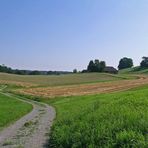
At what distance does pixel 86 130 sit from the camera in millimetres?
18000

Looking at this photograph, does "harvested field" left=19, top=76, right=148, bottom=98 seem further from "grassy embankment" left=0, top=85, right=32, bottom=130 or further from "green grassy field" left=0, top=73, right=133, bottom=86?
"green grassy field" left=0, top=73, right=133, bottom=86

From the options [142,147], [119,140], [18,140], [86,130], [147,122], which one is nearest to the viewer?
[142,147]

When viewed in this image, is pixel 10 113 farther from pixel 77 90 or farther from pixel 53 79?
pixel 53 79

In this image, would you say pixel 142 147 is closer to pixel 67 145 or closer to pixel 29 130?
pixel 67 145

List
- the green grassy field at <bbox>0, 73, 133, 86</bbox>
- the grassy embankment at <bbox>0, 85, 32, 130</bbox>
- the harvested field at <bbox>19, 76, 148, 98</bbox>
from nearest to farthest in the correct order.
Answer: the grassy embankment at <bbox>0, 85, 32, 130</bbox> < the harvested field at <bbox>19, 76, 148, 98</bbox> < the green grassy field at <bbox>0, 73, 133, 86</bbox>

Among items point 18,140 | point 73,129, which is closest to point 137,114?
point 73,129

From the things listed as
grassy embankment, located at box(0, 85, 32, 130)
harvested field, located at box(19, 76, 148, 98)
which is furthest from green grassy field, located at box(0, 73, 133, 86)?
grassy embankment, located at box(0, 85, 32, 130)

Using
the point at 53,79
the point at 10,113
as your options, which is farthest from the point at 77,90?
the point at 53,79

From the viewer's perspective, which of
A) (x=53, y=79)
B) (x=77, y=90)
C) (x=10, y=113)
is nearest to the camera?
(x=10, y=113)

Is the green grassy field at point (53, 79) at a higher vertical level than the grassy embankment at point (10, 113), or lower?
higher

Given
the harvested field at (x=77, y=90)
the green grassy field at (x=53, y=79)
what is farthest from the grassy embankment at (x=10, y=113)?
the green grassy field at (x=53, y=79)

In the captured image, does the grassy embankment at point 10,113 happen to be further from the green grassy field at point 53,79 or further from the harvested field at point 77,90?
the green grassy field at point 53,79

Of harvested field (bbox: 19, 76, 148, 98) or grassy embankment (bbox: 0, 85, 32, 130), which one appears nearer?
grassy embankment (bbox: 0, 85, 32, 130)

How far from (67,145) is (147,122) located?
313 cm
